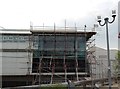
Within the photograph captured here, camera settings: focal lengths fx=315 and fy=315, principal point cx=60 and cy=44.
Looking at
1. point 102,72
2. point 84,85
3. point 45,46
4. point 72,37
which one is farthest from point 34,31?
point 84,85

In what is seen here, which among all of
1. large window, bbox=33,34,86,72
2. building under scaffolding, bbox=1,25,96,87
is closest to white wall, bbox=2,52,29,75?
building under scaffolding, bbox=1,25,96,87

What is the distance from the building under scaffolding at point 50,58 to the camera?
1459 inches

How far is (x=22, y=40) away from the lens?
39625 millimetres

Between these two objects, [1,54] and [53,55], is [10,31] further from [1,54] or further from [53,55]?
[53,55]

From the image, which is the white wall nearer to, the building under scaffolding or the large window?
the building under scaffolding

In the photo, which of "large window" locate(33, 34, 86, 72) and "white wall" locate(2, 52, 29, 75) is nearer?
"large window" locate(33, 34, 86, 72)

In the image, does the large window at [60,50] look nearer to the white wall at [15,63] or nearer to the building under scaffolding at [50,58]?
the building under scaffolding at [50,58]

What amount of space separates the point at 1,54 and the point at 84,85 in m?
16.2

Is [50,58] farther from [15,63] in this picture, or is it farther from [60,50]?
[15,63]

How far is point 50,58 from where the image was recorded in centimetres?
3691

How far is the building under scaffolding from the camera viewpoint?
37.1 metres

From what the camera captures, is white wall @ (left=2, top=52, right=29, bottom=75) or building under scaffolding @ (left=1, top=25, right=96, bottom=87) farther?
white wall @ (left=2, top=52, right=29, bottom=75)

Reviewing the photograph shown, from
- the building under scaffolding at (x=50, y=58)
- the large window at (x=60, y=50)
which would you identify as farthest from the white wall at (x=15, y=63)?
the large window at (x=60, y=50)

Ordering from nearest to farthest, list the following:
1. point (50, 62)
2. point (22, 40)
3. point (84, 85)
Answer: point (84, 85) < point (50, 62) < point (22, 40)
